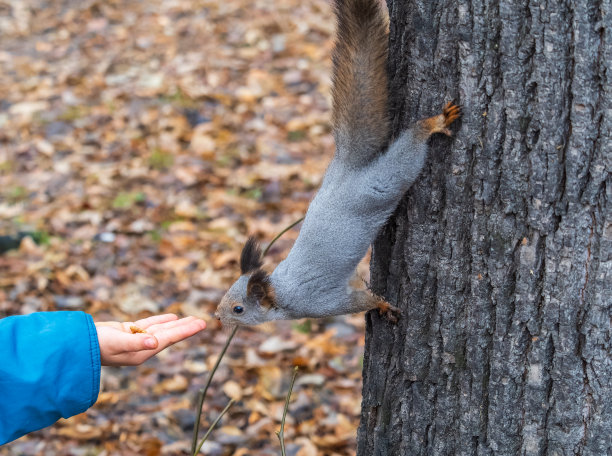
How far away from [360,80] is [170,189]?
8.61ft

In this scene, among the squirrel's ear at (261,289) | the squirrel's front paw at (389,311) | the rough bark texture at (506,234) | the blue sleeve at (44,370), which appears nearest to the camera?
the rough bark texture at (506,234)

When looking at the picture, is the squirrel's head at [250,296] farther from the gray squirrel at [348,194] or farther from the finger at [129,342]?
the finger at [129,342]

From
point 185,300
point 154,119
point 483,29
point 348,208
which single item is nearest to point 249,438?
point 185,300

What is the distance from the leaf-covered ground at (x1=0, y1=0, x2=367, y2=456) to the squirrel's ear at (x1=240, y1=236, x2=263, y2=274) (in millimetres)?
822

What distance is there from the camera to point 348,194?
176 cm

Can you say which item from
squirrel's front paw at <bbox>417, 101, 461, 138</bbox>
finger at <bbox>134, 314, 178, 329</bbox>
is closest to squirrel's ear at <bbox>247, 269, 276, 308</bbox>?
finger at <bbox>134, 314, 178, 329</bbox>

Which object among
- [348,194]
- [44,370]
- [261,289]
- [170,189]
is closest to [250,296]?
[261,289]

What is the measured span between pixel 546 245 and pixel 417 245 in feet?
0.98

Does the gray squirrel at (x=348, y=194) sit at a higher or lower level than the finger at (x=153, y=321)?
higher

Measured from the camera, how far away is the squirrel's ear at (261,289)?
192 cm

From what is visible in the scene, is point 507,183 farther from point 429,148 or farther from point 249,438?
point 249,438

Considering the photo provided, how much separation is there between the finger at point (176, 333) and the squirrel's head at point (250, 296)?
29cm

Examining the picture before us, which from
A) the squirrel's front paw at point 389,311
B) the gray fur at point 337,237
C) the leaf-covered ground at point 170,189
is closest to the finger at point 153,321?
the gray fur at point 337,237

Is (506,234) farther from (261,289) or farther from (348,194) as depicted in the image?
(261,289)
